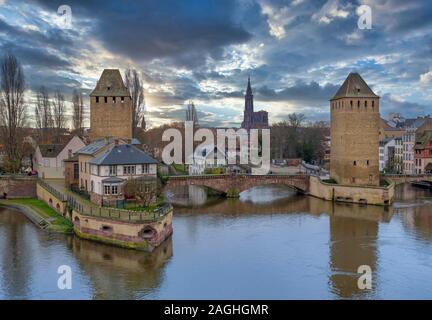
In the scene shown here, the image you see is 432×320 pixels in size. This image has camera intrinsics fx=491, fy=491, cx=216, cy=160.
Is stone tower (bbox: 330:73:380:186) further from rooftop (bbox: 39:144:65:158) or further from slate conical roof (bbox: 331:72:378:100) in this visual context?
rooftop (bbox: 39:144:65:158)

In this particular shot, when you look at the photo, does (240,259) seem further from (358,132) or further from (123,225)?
(358,132)

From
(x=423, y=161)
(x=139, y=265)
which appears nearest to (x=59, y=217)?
(x=139, y=265)

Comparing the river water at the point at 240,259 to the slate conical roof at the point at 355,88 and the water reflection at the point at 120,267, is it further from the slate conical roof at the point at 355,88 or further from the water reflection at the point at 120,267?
the slate conical roof at the point at 355,88

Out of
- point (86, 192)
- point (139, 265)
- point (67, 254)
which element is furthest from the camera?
point (86, 192)

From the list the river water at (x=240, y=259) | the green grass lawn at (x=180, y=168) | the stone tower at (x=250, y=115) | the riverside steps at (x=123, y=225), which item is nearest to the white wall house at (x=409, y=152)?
the river water at (x=240, y=259)

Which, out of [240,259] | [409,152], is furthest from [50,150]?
[409,152]

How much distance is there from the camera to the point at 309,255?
25.8 meters

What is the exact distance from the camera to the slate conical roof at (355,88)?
45.6m

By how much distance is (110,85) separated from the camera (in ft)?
148

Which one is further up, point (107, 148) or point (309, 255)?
point (107, 148)

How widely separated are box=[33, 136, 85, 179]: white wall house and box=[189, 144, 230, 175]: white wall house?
17007 mm

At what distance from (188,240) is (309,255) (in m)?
7.17

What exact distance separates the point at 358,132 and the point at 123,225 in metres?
27.2
